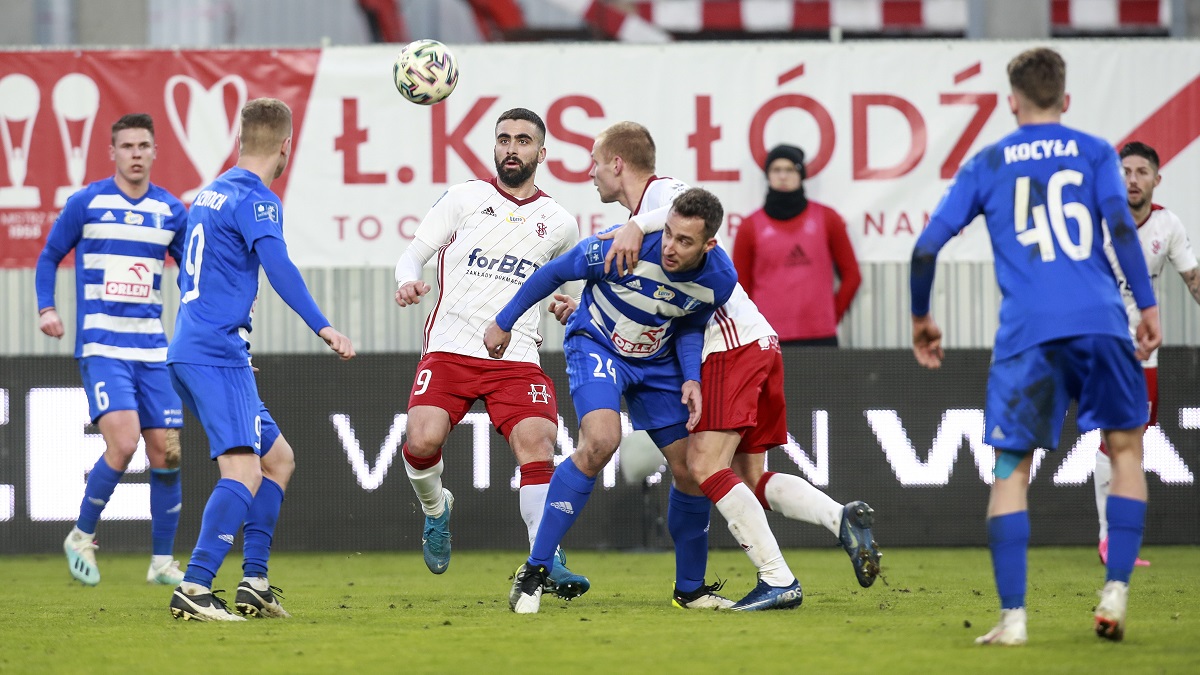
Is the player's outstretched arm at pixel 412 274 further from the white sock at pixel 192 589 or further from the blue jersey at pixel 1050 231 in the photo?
the blue jersey at pixel 1050 231

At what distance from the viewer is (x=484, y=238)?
24.2 feet

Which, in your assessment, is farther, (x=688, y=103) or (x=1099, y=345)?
(x=688, y=103)

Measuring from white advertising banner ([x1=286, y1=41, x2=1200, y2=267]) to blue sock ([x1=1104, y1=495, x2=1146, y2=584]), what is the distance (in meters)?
6.13

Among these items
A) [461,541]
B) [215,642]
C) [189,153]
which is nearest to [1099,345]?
[215,642]

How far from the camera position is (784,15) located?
61.7 ft

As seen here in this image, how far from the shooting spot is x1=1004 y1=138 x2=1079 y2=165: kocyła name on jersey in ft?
16.4

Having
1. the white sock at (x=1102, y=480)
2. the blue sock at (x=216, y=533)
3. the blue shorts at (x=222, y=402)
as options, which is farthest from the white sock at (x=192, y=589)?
the white sock at (x=1102, y=480)

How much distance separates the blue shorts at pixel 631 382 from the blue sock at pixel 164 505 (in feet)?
9.83

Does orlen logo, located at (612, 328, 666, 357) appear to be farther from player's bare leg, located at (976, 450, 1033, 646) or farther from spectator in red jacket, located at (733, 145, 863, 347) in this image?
spectator in red jacket, located at (733, 145, 863, 347)

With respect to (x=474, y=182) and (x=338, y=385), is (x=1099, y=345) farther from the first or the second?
(x=338, y=385)

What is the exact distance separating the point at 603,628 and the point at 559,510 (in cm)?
80

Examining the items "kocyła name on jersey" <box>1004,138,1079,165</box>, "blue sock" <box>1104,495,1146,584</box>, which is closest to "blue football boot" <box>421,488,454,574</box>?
"blue sock" <box>1104,495,1146,584</box>

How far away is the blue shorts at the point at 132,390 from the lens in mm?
8266

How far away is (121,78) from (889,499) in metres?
6.34
